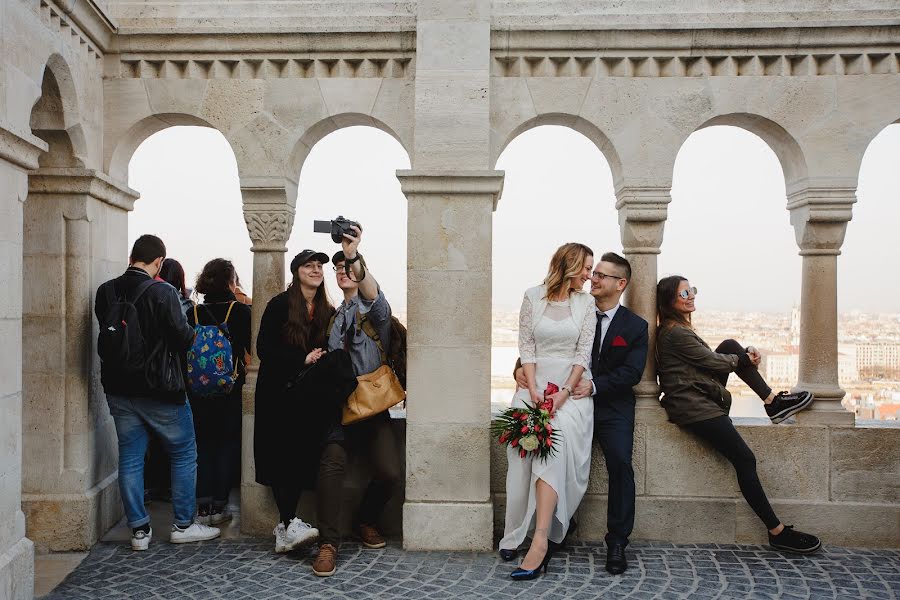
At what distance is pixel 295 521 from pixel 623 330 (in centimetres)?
209

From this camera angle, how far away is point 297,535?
3727mm

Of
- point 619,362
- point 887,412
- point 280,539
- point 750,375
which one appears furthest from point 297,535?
point 887,412

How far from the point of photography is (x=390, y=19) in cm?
413

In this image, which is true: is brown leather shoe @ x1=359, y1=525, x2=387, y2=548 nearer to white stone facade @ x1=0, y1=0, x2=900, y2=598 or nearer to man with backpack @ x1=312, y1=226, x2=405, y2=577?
man with backpack @ x1=312, y1=226, x2=405, y2=577

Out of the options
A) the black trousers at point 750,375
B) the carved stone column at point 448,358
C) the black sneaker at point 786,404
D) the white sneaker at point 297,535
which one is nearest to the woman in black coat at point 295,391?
the white sneaker at point 297,535

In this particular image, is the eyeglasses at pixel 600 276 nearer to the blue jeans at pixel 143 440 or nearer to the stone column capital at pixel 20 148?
the blue jeans at pixel 143 440

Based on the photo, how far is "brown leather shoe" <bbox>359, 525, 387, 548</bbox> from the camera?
3.93 metres

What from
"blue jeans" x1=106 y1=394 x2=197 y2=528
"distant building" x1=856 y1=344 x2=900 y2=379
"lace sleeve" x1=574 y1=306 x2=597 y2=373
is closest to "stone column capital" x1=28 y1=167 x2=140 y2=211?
"blue jeans" x1=106 y1=394 x2=197 y2=528

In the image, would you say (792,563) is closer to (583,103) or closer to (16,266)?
(583,103)

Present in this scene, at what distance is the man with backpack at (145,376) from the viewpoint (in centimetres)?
363

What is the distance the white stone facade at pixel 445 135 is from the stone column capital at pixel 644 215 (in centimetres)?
1

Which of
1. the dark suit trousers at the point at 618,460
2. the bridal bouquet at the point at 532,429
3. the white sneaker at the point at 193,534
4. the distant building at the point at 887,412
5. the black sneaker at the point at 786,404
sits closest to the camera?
the bridal bouquet at the point at 532,429

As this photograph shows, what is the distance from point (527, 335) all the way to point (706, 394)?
1099 mm

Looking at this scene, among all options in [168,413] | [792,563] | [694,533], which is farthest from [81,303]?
[792,563]
